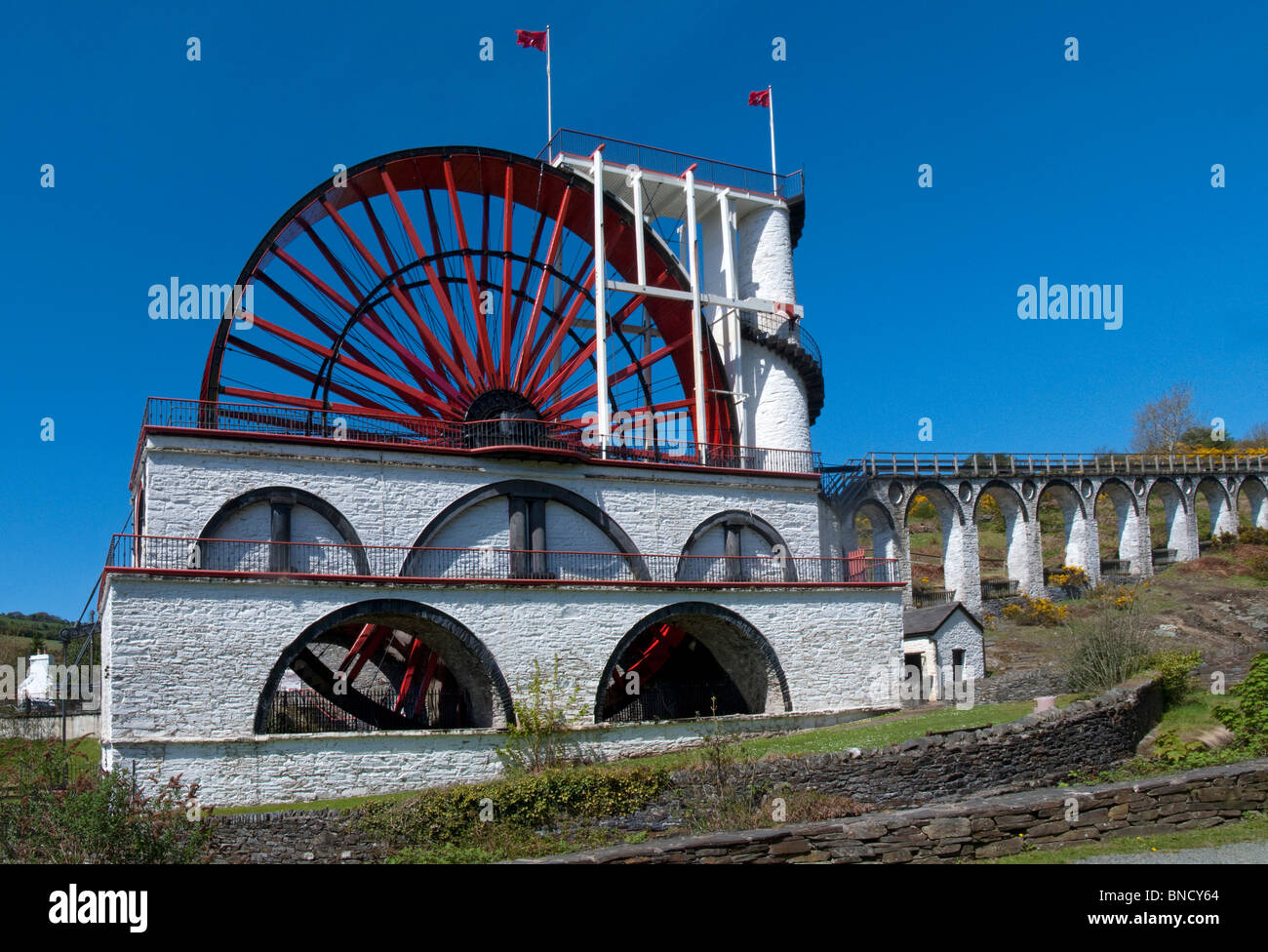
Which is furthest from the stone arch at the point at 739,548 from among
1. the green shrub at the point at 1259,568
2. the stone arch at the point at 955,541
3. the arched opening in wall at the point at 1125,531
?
the green shrub at the point at 1259,568

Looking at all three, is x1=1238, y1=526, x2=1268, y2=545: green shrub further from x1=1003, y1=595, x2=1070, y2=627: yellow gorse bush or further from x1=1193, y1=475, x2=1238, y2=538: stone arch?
x1=1003, y1=595, x2=1070, y2=627: yellow gorse bush

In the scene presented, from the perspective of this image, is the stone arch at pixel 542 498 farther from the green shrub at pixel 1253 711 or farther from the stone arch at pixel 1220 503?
the stone arch at pixel 1220 503

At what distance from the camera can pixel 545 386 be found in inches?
1137

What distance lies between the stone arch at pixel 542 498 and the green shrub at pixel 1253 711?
12291mm

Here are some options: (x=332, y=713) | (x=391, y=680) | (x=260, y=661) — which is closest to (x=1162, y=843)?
(x=260, y=661)

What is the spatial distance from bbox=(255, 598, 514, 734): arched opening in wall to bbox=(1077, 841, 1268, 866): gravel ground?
43.5ft

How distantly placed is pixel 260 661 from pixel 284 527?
3.32 metres

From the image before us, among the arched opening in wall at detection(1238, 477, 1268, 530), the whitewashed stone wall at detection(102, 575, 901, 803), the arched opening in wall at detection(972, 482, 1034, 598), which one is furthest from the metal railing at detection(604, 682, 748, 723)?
the arched opening in wall at detection(1238, 477, 1268, 530)

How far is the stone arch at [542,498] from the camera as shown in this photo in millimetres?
23453

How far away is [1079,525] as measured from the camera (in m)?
45.0

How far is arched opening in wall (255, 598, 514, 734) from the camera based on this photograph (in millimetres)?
20578
